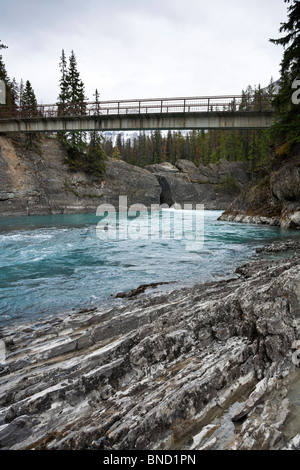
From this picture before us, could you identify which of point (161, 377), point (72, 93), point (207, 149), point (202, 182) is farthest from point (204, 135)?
point (161, 377)

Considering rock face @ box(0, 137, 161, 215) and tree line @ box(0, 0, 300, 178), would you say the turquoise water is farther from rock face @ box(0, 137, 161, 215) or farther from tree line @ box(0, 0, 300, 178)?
rock face @ box(0, 137, 161, 215)

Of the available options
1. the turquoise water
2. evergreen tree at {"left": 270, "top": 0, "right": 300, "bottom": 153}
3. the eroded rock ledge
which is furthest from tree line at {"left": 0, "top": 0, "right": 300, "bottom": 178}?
the eroded rock ledge

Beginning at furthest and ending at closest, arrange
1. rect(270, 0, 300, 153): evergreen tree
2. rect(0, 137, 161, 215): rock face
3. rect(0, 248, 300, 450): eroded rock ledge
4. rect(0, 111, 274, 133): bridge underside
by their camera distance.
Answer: rect(0, 137, 161, 215): rock face, rect(0, 111, 274, 133): bridge underside, rect(270, 0, 300, 153): evergreen tree, rect(0, 248, 300, 450): eroded rock ledge

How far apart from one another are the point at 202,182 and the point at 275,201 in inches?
1549

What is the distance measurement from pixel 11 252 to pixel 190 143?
311 ft

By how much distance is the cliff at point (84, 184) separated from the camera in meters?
37.1

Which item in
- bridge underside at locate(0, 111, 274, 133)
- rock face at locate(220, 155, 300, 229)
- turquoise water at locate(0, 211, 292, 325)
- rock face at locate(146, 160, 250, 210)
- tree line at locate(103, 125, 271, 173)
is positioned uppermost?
tree line at locate(103, 125, 271, 173)

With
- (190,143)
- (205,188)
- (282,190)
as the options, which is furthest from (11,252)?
(190,143)

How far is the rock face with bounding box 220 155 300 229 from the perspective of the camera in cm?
2069

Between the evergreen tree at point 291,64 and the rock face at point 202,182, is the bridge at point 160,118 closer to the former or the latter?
the evergreen tree at point 291,64

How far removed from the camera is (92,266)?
11.7 meters

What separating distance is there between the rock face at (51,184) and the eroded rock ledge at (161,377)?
34.5 m

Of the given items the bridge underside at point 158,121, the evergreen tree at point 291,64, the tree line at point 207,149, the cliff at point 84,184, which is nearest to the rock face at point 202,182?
the cliff at point 84,184

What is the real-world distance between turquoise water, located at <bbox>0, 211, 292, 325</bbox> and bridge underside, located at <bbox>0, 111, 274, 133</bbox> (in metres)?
15.1
